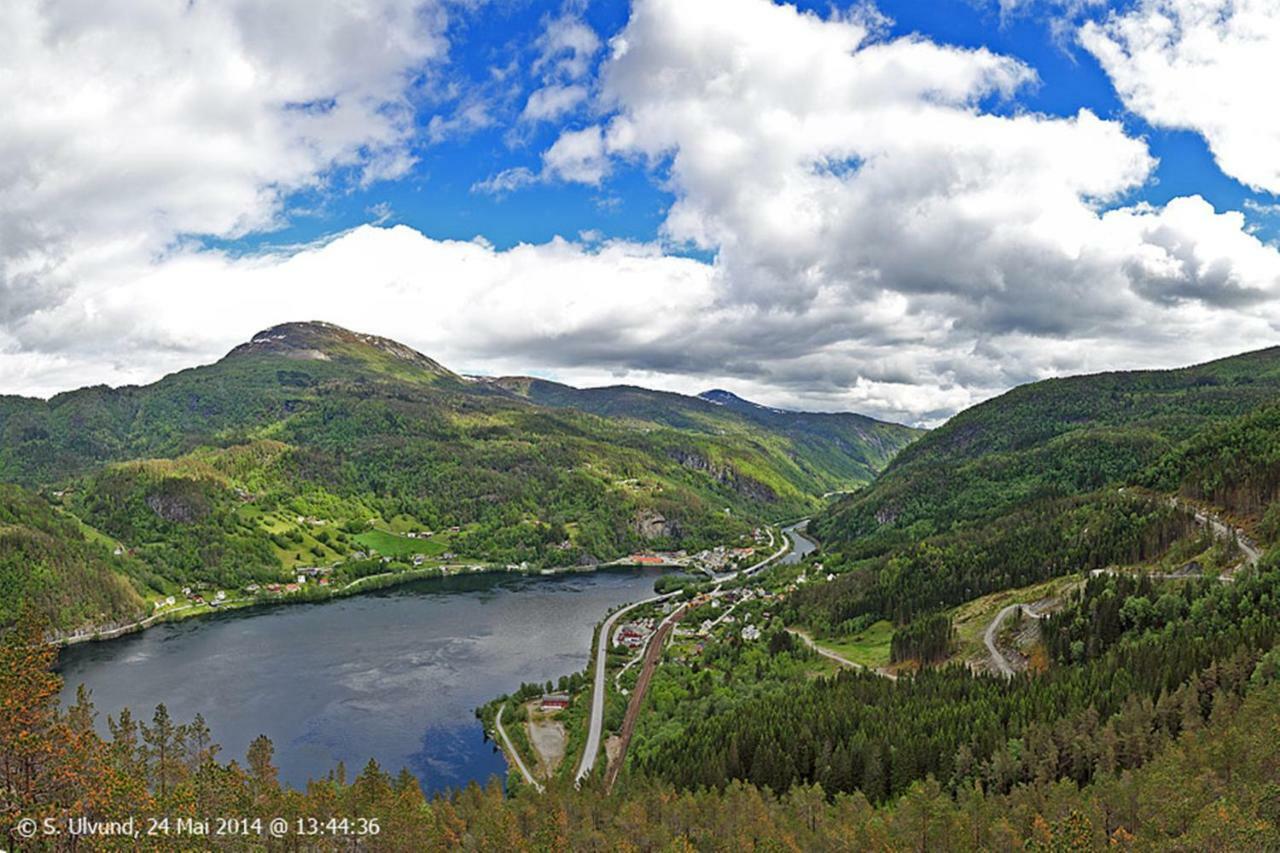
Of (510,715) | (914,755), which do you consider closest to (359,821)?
(914,755)

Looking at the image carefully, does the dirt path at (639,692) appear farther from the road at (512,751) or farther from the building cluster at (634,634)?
the road at (512,751)

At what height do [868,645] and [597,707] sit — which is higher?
[597,707]

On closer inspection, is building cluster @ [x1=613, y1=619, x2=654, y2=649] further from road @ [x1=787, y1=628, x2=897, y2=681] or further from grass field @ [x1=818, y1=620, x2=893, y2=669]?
grass field @ [x1=818, y1=620, x2=893, y2=669]

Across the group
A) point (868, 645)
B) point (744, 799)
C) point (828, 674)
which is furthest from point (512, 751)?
point (868, 645)

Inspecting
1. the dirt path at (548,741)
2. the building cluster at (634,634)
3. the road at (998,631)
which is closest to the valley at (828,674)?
the dirt path at (548,741)

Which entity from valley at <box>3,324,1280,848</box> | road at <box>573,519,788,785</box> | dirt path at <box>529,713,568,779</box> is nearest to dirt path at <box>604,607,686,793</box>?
valley at <box>3,324,1280,848</box>

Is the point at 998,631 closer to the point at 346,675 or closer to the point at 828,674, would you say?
the point at 828,674

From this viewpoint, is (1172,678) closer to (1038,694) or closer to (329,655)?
(1038,694)
